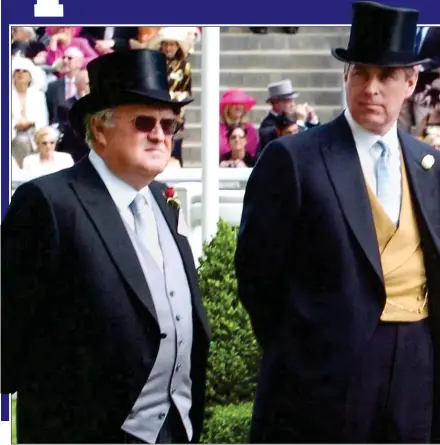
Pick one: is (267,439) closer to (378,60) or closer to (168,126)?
(168,126)

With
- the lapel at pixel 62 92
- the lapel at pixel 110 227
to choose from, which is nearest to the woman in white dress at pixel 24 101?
the lapel at pixel 62 92

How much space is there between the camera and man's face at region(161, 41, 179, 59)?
394 centimetres

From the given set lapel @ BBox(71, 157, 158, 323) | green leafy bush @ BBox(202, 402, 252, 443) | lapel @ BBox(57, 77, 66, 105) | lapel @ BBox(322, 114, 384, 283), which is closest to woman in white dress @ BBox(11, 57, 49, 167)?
lapel @ BBox(57, 77, 66, 105)

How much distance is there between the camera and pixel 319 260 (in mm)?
3594

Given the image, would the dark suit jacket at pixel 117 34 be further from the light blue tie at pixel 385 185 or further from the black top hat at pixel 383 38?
the light blue tie at pixel 385 185

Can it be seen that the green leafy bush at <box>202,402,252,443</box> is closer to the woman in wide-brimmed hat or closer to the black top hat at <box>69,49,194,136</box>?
the woman in wide-brimmed hat

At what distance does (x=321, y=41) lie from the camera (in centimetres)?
393

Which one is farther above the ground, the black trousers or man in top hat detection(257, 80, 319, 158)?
man in top hat detection(257, 80, 319, 158)

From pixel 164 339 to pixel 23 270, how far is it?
65cm

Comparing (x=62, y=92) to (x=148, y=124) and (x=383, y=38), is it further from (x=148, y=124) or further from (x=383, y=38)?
(x=383, y=38)

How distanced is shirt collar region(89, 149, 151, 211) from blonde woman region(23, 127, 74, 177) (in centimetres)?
22

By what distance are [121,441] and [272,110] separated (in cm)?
156

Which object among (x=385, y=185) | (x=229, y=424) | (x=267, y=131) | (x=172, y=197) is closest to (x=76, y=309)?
(x=172, y=197)

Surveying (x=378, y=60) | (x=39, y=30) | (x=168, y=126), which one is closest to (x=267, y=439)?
(x=168, y=126)
